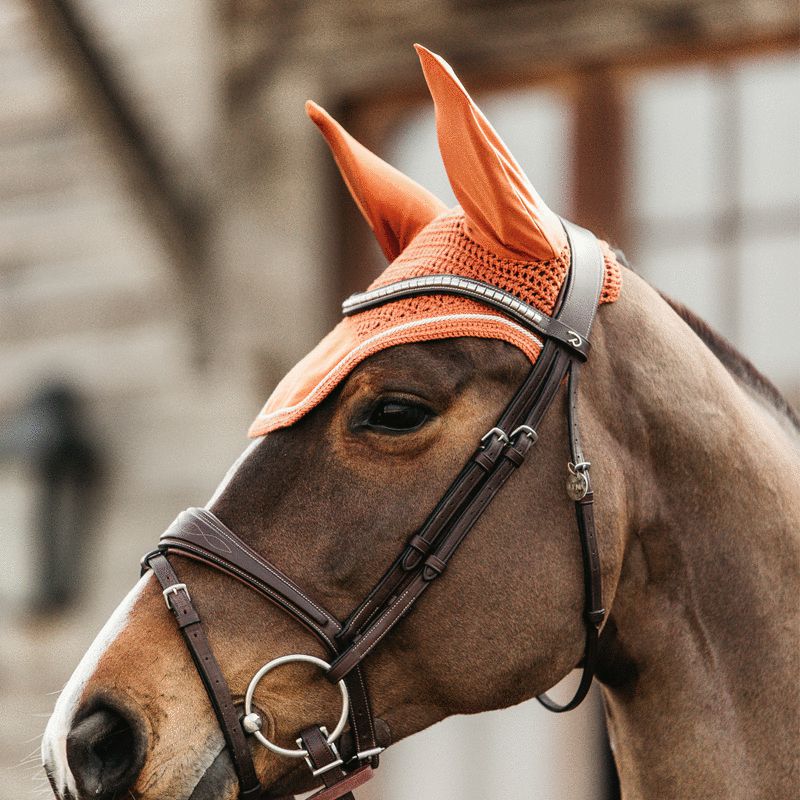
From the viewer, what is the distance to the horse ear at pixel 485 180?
1367 millimetres

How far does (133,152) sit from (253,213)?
1.76ft

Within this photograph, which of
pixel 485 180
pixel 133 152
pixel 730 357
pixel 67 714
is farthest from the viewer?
pixel 133 152

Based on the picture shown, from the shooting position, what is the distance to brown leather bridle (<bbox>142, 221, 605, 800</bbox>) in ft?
4.38

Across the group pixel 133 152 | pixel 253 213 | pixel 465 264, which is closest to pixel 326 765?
pixel 465 264

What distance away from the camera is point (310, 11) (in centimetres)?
392

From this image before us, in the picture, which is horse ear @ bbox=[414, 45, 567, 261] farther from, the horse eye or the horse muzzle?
the horse muzzle

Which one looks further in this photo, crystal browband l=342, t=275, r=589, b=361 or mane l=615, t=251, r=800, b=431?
mane l=615, t=251, r=800, b=431

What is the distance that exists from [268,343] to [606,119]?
142 cm

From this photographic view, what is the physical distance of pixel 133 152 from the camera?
3568 mm

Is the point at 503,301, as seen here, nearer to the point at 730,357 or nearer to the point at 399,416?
the point at 399,416

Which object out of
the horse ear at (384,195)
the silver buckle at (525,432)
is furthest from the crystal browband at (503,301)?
the horse ear at (384,195)

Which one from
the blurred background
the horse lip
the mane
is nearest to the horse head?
the horse lip

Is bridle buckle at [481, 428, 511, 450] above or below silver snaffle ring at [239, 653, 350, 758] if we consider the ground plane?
above

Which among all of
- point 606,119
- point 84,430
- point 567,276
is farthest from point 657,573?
point 84,430
